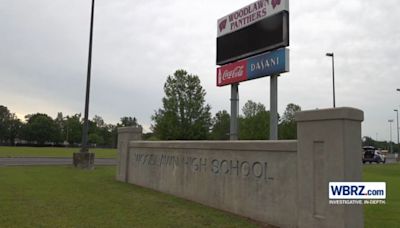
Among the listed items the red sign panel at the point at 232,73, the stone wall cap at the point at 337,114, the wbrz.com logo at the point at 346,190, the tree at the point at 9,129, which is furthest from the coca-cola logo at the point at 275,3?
the tree at the point at 9,129

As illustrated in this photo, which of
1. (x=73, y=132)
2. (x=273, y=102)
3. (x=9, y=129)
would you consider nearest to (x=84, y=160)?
(x=273, y=102)

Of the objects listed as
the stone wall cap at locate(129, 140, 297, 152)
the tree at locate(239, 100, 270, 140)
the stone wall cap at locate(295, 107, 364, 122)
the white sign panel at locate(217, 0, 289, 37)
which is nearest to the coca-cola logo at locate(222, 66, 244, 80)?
the white sign panel at locate(217, 0, 289, 37)

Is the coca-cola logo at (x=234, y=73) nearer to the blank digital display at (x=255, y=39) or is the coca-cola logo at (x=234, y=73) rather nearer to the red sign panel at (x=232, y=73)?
the red sign panel at (x=232, y=73)

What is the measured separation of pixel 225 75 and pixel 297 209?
1064 cm

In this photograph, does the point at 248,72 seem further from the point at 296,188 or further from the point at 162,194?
the point at 296,188

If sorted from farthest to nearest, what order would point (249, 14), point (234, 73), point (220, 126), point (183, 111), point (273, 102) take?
point (220, 126), point (183, 111), point (234, 73), point (249, 14), point (273, 102)

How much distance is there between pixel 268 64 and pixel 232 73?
7.70 ft

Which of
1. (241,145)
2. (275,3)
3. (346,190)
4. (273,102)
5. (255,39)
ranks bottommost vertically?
(346,190)

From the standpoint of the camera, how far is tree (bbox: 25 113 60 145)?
131m

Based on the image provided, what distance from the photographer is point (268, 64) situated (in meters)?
15.1

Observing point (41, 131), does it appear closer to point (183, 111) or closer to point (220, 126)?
point (220, 126)

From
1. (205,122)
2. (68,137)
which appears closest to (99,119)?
(68,137)

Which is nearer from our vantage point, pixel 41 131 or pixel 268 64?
pixel 268 64

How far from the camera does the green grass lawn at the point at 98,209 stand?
8.13 meters
